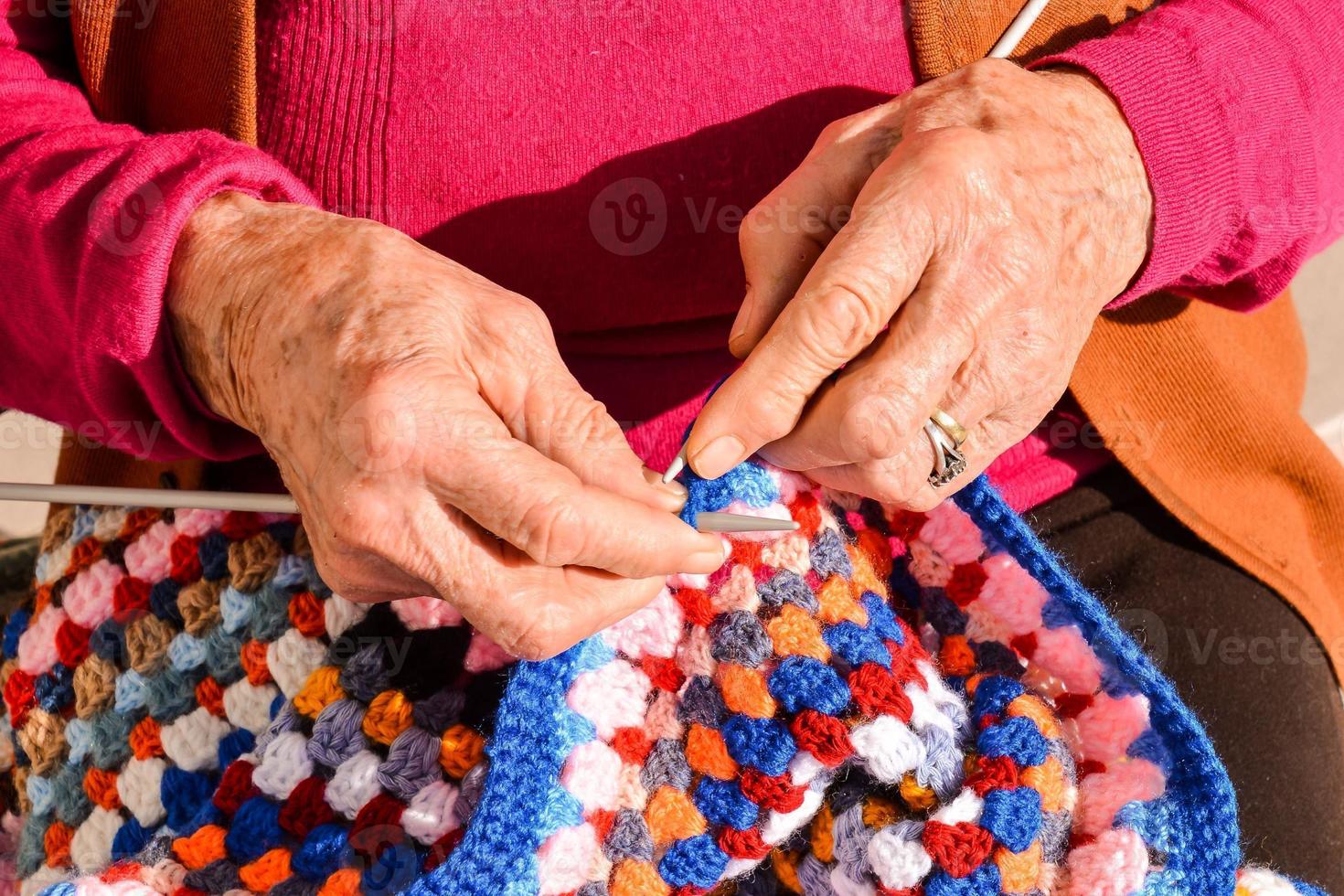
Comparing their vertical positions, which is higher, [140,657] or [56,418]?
[56,418]

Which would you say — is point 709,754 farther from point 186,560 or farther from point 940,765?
point 186,560

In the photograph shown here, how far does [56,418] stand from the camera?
3.25ft

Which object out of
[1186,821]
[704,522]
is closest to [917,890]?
[1186,821]

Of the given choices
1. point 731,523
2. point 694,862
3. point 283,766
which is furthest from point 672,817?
point 283,766

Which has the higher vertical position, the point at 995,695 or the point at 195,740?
the point at 995,695

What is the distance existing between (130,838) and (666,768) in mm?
529

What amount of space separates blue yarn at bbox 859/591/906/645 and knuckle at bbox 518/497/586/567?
33cm

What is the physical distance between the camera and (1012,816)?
0.82 meters

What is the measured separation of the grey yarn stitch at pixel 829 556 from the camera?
0.91 m

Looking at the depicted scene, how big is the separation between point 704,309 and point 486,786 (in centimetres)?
47

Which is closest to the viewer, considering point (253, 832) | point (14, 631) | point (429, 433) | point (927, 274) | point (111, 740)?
point (429, 433)

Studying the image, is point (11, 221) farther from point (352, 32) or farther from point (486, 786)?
point (486, 786)

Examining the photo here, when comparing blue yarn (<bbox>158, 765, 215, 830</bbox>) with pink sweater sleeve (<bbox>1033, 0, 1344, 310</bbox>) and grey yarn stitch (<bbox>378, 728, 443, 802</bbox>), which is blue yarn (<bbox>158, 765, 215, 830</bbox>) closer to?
grey yarn stitch (<bbox>378, 728, 443, 802</bbox>)

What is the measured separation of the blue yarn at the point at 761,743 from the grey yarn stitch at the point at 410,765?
9.9 inches
